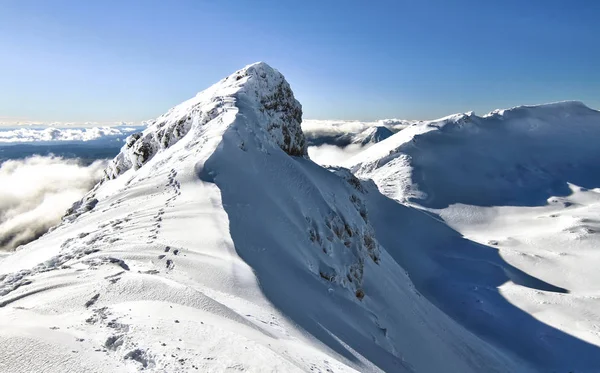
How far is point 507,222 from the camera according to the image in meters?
86.9

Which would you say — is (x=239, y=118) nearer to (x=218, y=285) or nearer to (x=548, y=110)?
(x=218, y=285)

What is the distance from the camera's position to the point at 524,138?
132000 mm

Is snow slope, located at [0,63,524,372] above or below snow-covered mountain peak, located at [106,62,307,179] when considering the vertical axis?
below

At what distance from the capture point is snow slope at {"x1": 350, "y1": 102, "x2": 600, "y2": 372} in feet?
139

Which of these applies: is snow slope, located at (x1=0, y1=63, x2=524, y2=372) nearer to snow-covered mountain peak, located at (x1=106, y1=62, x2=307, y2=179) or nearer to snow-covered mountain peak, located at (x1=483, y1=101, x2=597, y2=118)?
snow-covered mountain peak, located at (x1=106, y1=62, x2=307, y2=179)

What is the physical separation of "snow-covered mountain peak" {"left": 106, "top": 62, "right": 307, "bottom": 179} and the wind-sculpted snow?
7054 cm

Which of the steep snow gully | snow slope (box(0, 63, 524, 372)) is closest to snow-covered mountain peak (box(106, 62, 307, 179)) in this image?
the steep snow gully

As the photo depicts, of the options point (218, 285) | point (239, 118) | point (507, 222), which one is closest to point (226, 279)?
point (218, 285)

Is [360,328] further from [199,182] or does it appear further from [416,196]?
[416,196]

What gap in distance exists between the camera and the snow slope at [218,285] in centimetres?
547

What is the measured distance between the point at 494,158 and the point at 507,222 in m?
41.9

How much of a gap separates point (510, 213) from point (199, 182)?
321ft

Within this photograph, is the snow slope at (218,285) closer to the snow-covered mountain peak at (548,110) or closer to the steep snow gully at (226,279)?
the steep snow gully at (226,279)

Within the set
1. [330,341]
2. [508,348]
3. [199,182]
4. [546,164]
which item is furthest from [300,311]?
[546,164]
